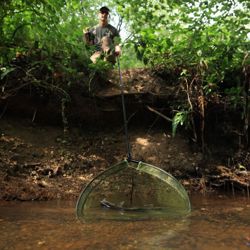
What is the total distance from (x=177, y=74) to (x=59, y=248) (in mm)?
4982

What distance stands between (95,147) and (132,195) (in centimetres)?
241

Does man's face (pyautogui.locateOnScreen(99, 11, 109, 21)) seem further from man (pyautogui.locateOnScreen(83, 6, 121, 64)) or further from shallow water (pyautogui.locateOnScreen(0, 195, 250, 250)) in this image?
shallow water (pyautogui.locateOnScreen(0, 195, 250, 250))

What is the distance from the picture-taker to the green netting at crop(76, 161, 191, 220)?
414 centimetres

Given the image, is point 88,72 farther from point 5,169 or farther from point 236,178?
point 236,178

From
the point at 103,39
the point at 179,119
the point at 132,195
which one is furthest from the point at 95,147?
the point at 132,195

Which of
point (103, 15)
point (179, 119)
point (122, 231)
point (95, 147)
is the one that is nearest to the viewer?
point (122, 231)

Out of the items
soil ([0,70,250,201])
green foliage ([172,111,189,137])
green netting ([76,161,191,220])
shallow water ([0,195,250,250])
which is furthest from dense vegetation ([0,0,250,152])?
shallow water ([0,195,250,250])

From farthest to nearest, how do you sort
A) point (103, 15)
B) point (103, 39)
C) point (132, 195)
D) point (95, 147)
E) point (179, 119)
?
1. point (103, 15)
2. point (103, 39)
3. point (95, 147)
4. point (179, 119)
5. point (132, 195)

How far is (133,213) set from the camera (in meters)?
4.22

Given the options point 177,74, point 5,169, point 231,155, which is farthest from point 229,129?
point 5,169

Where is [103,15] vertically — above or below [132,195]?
above

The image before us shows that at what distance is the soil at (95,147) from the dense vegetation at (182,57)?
0.37 meters

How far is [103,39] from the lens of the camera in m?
7.27

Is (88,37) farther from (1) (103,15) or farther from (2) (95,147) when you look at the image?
(2) (95,147)
